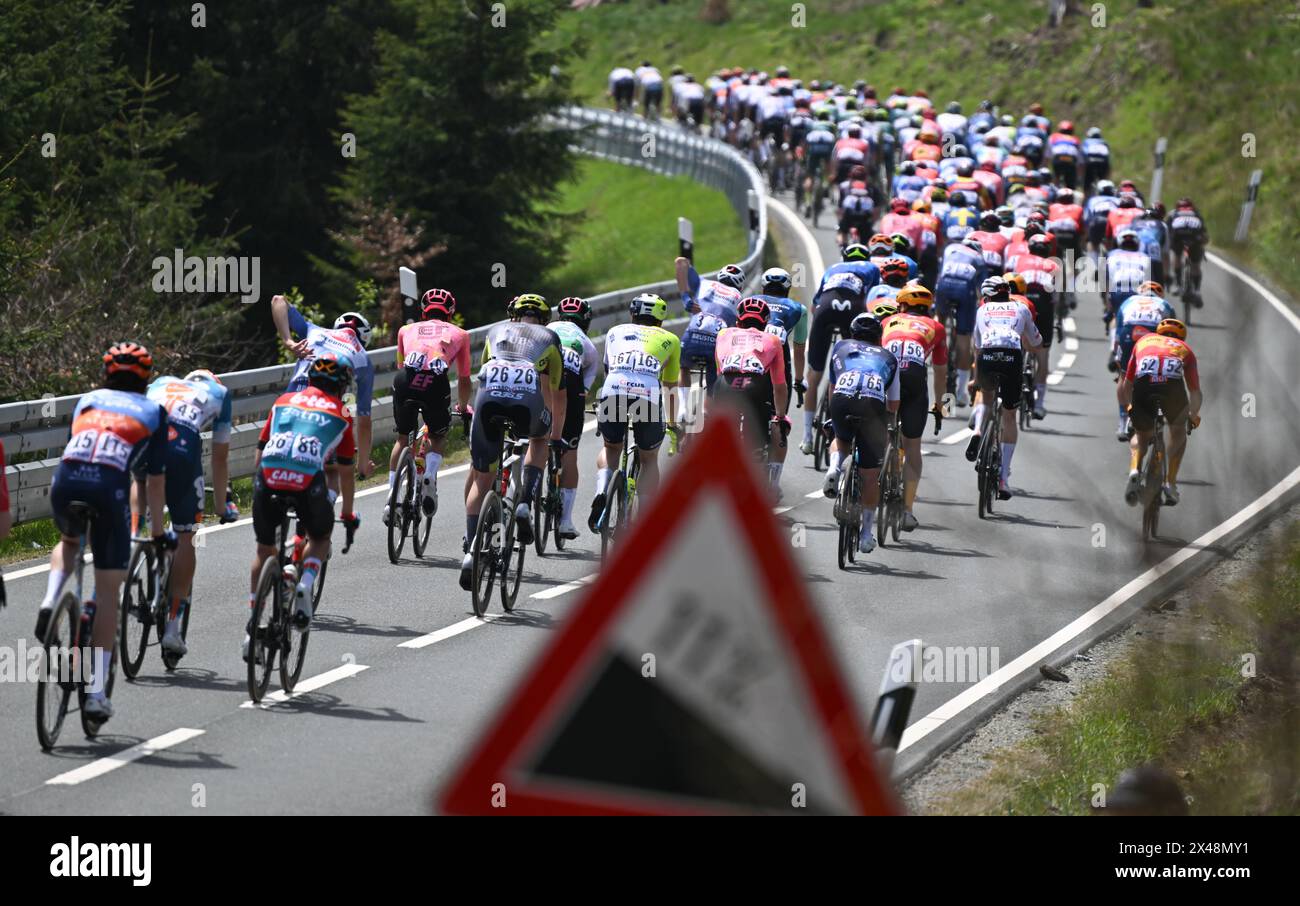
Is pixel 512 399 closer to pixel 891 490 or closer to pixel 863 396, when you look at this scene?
pixel 863 396

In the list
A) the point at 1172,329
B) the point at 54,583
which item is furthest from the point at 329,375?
the point at 1172,329

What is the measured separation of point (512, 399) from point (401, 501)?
7.41 feet

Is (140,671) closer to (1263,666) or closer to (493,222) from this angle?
(1263,666)

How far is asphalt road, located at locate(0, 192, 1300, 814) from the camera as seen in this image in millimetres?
4641

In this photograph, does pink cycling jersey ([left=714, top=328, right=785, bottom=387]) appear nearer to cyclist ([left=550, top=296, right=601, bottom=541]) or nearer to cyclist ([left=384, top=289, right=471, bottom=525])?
cyclist ([left=550, top=296, right=601, bottom=541])

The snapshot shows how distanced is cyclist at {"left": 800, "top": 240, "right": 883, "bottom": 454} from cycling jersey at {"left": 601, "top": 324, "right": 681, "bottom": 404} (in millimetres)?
4006

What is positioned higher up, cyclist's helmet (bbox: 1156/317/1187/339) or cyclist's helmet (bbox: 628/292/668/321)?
cyclist's helmet (bbox: 628/292/668/321)

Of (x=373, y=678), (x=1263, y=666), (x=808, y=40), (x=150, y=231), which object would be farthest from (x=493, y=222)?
(x=808, y=40)

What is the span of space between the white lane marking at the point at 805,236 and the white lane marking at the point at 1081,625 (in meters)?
16.0

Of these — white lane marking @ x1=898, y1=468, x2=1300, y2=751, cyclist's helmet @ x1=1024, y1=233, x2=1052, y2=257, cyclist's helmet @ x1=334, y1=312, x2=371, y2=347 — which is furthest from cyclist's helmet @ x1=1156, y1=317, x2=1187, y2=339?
cyclist's helmet @ x1=334, y1=312, x2=371, y2=347

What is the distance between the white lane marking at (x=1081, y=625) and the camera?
479cm

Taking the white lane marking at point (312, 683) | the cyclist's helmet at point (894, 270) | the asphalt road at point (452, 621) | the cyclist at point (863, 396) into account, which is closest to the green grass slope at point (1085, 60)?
the asphalt road at point (452, 621)

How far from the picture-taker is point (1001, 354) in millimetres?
17562

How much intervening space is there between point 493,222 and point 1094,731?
86.9 feet
